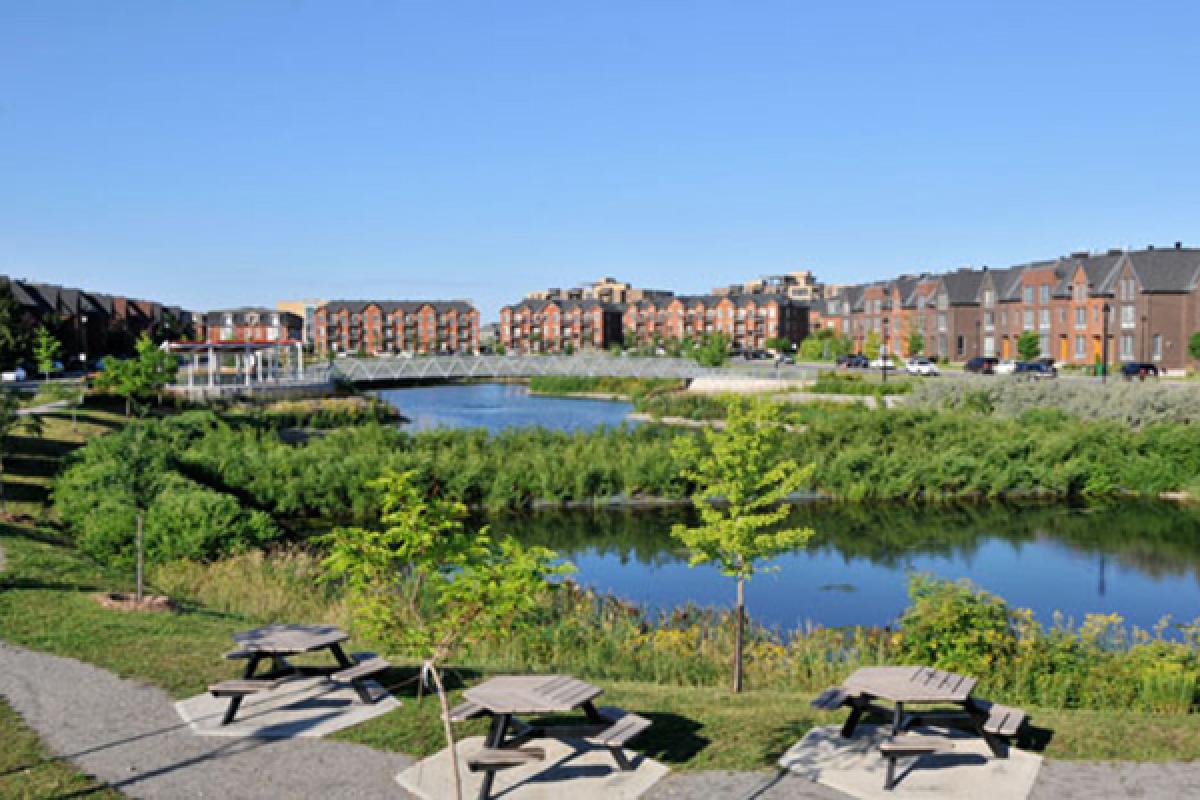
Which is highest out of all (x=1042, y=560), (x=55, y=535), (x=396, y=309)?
(x=396, y=309)

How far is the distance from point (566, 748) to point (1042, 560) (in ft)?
59.0

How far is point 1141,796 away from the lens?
7086 mm

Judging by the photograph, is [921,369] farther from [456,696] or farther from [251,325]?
[251,325]

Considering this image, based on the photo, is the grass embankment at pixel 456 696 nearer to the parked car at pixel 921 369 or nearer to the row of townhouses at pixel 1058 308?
the row of townhouses at pixel 1058 308

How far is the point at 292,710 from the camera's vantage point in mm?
8891

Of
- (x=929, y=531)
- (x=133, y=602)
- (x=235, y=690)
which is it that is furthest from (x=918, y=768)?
(x=929, y=531)

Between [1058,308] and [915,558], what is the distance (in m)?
53.8

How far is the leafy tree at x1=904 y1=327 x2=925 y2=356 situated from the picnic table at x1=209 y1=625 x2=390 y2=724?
7361cm

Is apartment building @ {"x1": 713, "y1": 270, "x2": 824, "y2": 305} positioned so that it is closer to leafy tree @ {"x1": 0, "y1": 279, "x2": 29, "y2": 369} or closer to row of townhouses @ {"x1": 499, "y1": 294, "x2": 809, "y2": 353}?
row of townhouses @ {"x1": 499, "y1": 294, "x2": 809, "y2": 353}

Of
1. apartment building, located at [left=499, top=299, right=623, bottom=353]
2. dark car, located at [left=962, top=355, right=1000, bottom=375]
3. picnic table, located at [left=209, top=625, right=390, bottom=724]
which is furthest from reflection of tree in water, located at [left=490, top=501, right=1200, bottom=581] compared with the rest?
apartment building, located at [left=499, top=299, right=623, bottom=353]

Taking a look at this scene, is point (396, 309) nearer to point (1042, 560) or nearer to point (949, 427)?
point (949, 427)

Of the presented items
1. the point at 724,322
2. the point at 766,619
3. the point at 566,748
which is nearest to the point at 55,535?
the point at 766,619

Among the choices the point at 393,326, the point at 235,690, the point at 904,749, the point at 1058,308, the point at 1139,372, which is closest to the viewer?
the point at 904,749

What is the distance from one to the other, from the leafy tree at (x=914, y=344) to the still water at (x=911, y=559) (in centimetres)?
4943
